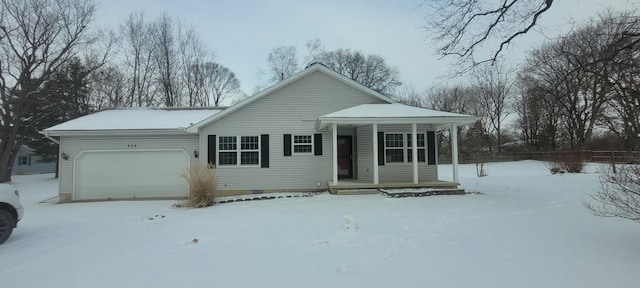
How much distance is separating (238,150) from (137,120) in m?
4.88

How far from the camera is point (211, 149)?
12852 mm

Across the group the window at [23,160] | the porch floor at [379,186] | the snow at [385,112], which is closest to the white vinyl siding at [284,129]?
the snow at [385,112]

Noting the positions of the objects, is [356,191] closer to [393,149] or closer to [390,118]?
[390,118]

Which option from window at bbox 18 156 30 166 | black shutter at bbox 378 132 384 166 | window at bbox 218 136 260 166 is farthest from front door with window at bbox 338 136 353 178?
window at bbox 18 156 30 166

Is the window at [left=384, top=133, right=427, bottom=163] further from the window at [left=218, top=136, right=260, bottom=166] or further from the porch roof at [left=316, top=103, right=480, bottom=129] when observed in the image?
the window at [left=218, top=136, right=260, bottom=166]

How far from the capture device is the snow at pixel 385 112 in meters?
11.5

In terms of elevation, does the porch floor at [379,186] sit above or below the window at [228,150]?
below

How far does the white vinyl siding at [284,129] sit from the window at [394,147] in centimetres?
193

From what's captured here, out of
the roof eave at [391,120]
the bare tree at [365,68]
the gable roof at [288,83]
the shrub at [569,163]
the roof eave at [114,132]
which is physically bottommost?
the shrub at [569,163]

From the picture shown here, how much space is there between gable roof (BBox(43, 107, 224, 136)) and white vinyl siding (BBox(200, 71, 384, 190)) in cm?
190

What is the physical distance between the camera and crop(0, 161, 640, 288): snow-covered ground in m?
4.06

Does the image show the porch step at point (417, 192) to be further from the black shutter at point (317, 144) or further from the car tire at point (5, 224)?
the car tire at point (5, 224)

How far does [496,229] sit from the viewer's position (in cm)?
635

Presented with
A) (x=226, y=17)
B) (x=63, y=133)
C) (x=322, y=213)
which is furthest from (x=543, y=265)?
(x=63, y=133)
